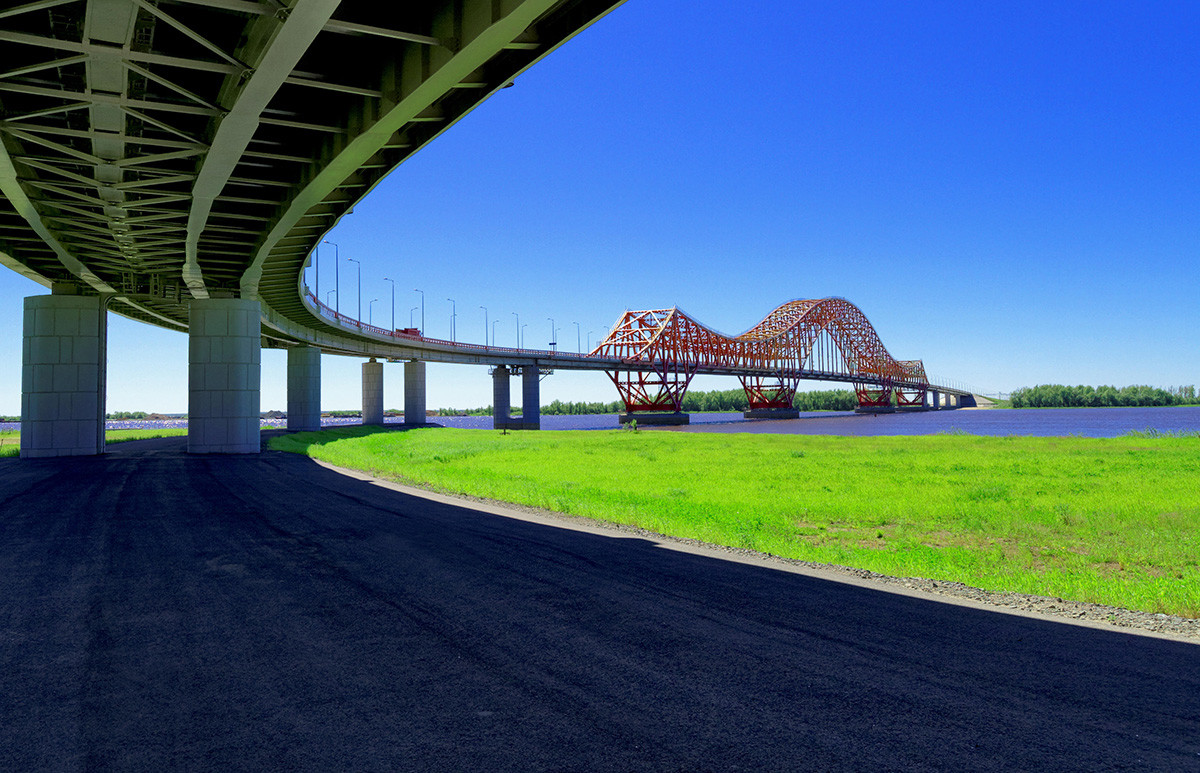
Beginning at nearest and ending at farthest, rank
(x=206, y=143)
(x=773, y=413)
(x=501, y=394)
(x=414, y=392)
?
(x=206, y=143) < (x=414, y=392) < (x=501, y=394) < (x=773, y=413)

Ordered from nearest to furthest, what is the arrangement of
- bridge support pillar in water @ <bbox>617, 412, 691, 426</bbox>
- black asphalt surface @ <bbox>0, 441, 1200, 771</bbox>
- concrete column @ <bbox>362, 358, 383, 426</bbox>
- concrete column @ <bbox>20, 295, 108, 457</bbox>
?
black asphalt surface @ <bbox>0, 441, 1200, 771</bbox> < concrete column @ <bbox>20, 295, 108, 457</bbox> < concrete column @ <bbox>362, 358, 383, 426</bbox> < bridge support pillar in water @ <bbox>617, 412, 691, 426</bbox>

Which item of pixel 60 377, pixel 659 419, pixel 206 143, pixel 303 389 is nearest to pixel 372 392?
pixel 303 389

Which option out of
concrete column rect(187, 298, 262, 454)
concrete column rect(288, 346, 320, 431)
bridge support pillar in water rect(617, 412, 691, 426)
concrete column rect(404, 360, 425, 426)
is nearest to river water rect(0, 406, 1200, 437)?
bridge support pillar in water rect(617, 412, 691, 426)

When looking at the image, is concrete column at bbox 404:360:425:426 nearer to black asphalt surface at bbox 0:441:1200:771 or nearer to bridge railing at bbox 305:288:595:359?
bridge railing at bbox 305:288:595:359

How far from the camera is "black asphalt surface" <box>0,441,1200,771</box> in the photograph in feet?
16.1

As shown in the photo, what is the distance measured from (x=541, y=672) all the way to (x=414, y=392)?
312 feet

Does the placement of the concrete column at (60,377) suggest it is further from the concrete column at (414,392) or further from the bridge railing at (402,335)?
the concrete column at (414,392)

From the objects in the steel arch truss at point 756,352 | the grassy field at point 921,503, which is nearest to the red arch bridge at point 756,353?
the steel arch truss at point 756,352

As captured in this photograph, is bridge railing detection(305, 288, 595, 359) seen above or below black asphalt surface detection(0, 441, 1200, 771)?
above

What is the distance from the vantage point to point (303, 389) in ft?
263

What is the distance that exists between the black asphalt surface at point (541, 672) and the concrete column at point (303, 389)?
72326 millimetres

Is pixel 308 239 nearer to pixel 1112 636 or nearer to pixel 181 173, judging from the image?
pixel 181 173

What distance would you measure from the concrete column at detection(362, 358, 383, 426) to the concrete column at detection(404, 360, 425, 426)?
11.9ft

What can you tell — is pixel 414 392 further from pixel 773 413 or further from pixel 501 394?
pixel 773 413
